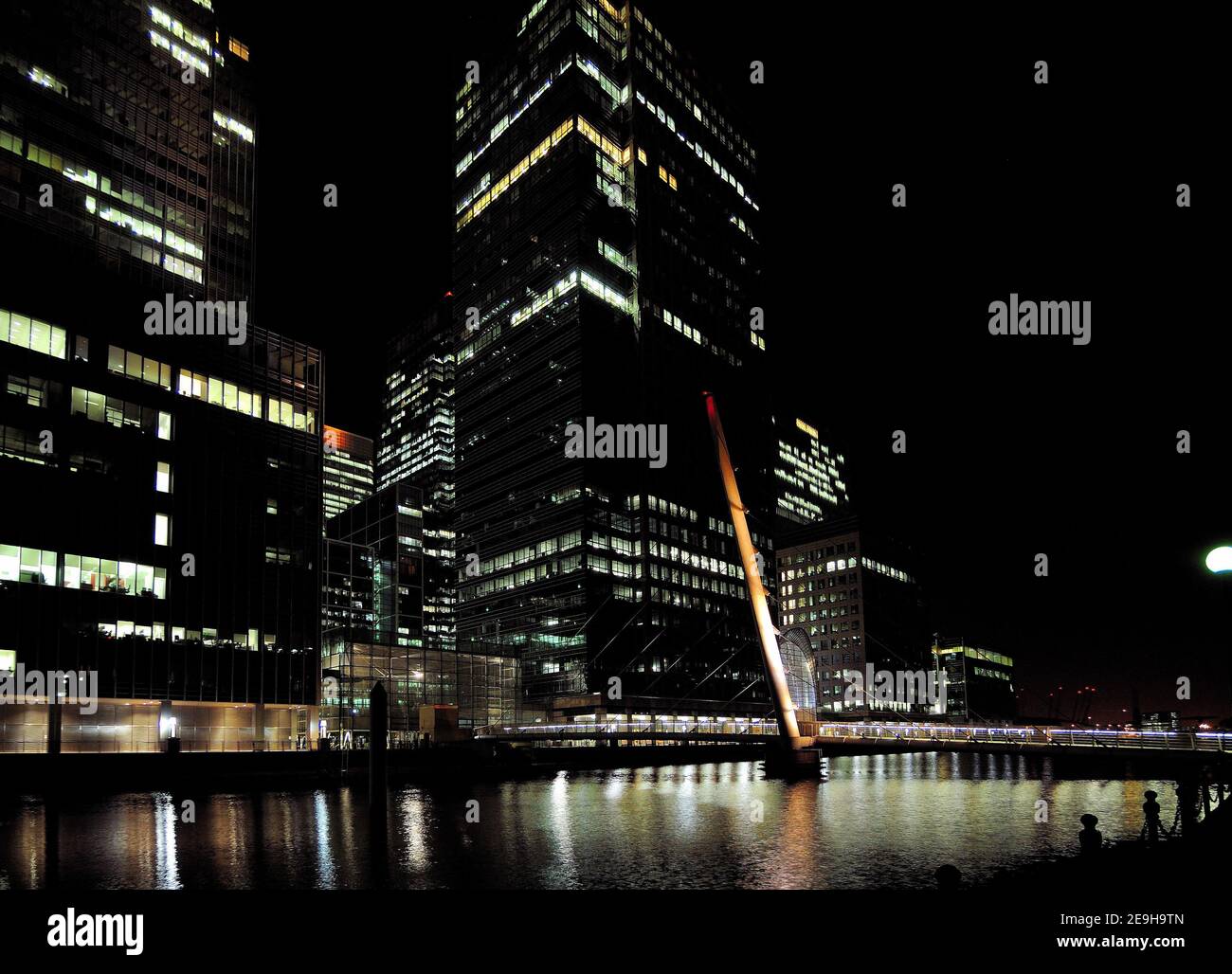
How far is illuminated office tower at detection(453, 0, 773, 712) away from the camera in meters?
150

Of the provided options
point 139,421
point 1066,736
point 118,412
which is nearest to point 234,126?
point 139,421

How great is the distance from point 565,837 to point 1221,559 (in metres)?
25.9

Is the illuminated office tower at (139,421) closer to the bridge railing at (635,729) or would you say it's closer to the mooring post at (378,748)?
the bridge railing at (635,729)

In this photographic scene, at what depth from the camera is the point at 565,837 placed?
32.2 metres

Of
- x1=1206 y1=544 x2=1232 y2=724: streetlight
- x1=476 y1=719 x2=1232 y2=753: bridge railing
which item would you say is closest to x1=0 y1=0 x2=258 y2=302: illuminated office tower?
x1=476 y1=719 x2=1232 y2=753: bridge railing

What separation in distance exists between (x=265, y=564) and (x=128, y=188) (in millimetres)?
35901

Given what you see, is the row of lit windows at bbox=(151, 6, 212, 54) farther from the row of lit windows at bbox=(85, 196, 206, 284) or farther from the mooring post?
the mooring post

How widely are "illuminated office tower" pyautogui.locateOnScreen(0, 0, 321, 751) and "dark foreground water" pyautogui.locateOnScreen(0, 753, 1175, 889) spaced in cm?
2132

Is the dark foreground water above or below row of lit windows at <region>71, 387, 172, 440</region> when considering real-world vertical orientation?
below

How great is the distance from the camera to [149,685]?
6912 centimetres

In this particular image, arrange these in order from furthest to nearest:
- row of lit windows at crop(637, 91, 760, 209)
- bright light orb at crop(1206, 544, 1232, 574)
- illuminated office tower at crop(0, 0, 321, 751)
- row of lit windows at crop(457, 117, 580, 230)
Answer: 1. row of lit windows at crop(637, 91, 760, 209)
2. row of lit windows at crop(457, 117, 580, 230)
3. illuminated office tower at crop(0, 0, 321, 751)
4. bright light orb at crop(1206, 544, 1232, 574)

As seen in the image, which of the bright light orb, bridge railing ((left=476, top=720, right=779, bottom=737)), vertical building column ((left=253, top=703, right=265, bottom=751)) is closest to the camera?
the bright light orb

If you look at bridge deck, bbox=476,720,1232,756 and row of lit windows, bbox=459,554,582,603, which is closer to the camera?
bridge deck, bbox=476,720,1232,756
